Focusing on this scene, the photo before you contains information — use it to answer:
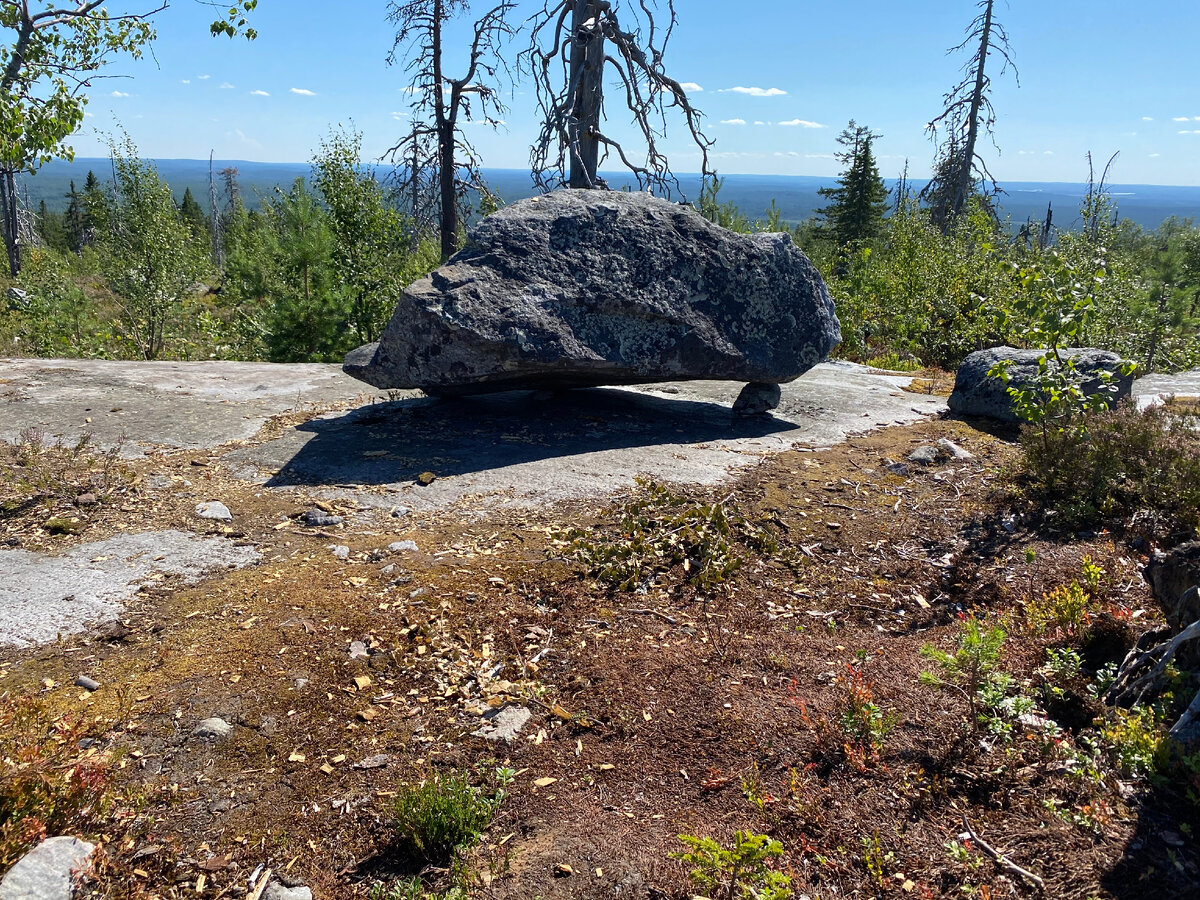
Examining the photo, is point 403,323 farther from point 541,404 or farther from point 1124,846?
point 1124,846

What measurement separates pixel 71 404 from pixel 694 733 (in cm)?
878

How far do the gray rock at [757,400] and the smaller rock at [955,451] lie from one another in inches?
84.2

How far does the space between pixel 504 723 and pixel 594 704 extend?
1.75 ft

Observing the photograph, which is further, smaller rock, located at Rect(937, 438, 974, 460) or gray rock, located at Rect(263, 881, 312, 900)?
smaller rock, located at Rect(937, 438, 974, 460)

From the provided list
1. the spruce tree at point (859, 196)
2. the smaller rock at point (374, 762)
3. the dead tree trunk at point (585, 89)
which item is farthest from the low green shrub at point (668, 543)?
the spruce tree at point (859, 196)

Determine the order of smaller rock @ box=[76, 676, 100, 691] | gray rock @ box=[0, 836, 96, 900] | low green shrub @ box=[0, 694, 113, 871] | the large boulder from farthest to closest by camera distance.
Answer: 1. the large boulder
2. smaller rock @ box=[76, 676, 100, 691]
3. low green shrub @ box=[0, 694, 113, 871]
4. gray rock @ box=[0, 836, 96, 900]

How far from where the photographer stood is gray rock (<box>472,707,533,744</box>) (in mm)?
4051

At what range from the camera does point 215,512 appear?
630 cm

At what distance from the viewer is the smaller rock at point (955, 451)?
26.5 feet

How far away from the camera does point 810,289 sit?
9.25 meters

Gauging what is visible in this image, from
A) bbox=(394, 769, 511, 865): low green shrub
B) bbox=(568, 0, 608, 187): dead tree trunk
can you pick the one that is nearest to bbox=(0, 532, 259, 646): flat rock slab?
bbox=(394, 769, 511, 865): low green shrub

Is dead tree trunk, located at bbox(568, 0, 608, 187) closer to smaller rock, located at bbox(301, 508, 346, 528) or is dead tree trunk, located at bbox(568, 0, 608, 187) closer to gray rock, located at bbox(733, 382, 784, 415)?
gray rock, located at bbox(733, 382, 784, 415)

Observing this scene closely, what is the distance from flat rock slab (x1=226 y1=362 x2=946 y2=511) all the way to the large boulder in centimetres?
49

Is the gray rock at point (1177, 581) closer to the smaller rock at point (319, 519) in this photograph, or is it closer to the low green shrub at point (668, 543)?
the low green shrub at point (668, 543)
